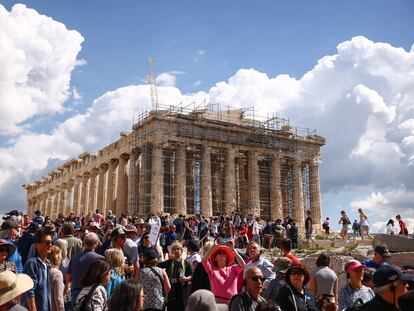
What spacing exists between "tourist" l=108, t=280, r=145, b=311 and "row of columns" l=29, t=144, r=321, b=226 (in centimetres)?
2818

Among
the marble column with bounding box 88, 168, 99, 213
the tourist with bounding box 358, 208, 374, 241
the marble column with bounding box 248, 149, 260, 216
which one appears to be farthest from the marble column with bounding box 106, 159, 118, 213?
the tourist with bounding box 358, 208, 374, 241

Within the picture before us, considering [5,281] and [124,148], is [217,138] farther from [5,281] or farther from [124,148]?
[5,281]

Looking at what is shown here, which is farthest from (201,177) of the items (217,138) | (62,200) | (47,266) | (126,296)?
(126,296)

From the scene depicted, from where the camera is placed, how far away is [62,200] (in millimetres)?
51188

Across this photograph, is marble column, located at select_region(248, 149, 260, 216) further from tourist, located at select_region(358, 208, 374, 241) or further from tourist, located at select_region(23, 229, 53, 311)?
tourist, located at select_region(23, 229, 53, 311)

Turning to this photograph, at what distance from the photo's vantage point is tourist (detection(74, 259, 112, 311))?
5.04m

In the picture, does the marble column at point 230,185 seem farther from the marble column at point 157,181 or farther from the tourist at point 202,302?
the tourist at point 202,302

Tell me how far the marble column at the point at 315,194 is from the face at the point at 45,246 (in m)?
34.6

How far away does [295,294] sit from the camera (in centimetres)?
576

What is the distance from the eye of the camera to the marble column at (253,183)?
37219mm

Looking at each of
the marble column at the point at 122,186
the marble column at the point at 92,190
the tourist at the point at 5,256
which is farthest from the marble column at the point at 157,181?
the tourist at the point at 5,256

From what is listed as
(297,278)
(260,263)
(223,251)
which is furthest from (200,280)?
(297,278)

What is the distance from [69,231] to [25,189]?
58.8 metres

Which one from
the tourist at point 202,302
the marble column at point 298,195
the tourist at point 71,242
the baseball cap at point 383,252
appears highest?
the marble column at point 298,195
